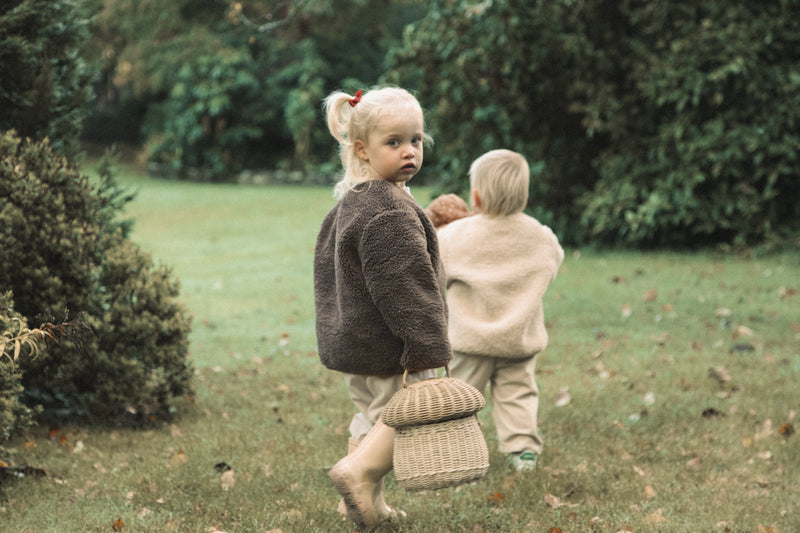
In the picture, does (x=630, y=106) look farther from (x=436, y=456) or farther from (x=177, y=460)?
(x=436, y=456)

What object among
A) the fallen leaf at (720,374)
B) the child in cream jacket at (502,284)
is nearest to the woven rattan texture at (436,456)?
the child in cream jacket at (502,284)

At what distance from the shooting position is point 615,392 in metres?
5.66

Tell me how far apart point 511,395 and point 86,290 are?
7.72ft

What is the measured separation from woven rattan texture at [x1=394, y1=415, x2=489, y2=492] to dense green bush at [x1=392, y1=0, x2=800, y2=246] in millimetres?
7601

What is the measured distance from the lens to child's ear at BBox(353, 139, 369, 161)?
3250 mm

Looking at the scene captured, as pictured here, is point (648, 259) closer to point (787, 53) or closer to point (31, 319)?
point (787, 53)

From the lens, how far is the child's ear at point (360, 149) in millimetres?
3250

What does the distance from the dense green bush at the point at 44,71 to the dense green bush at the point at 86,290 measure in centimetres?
24

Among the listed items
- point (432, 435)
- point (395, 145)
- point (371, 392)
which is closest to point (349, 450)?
point (371, 392)

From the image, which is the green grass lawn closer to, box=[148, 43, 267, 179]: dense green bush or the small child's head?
the small child's head

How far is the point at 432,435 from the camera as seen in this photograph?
10.2 feet

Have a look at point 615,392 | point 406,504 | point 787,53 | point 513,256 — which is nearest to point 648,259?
point 787,53

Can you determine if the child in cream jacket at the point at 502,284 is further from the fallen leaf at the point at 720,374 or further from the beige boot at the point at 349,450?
the fallen leaf at the point at 720,374

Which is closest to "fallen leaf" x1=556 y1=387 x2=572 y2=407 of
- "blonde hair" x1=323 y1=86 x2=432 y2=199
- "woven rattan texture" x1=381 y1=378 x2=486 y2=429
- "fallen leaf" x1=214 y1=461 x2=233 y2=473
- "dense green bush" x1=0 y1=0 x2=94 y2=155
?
"fallen leaf" x1=214 y1=461 x2=233 y2=473
